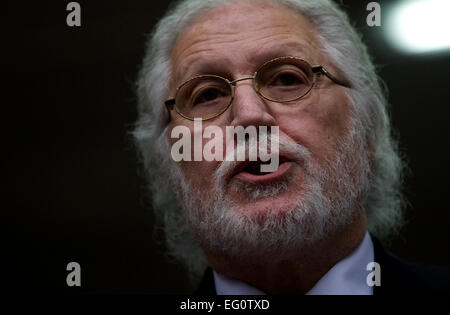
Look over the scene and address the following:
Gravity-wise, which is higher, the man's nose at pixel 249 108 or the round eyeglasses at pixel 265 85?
the round eyeglasses at pixel 265 85

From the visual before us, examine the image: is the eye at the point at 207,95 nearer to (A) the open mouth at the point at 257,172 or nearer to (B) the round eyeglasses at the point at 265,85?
(B) the round eyeglasses at the point at 265,85

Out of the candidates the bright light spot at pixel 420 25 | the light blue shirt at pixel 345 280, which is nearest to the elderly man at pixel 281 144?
the light blue shirt at pixel 345 280

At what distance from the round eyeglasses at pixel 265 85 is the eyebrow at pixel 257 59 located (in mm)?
16

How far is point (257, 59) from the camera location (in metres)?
1.22

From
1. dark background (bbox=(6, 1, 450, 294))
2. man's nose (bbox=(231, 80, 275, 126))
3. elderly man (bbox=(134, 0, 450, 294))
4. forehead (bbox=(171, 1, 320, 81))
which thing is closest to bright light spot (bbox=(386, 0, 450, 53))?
dark background (bbox=(6, 1, 450, 294))

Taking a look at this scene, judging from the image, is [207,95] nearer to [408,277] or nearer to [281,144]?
[281,144]

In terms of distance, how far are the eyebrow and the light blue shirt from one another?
53cm

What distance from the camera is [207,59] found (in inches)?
49.7

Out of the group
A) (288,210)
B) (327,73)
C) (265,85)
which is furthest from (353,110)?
(288,210)

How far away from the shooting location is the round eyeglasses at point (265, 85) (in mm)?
1206

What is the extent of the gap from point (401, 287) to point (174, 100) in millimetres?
784

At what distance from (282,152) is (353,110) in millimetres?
301

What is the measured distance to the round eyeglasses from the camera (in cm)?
121

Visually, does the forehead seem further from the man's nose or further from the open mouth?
the open mouth
